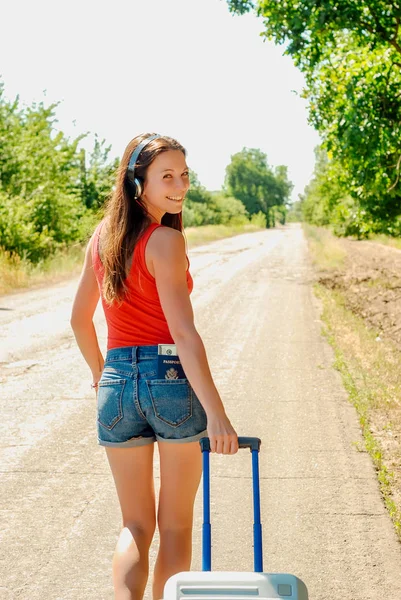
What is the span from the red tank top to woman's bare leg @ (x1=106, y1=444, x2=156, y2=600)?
340 mm

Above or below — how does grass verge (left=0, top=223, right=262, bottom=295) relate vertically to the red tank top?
below

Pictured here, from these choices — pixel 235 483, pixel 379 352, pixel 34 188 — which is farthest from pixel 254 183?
pixel 235 483

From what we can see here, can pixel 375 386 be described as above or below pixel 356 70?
below

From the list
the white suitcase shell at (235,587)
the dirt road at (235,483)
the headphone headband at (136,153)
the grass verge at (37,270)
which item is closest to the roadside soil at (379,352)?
the dirt road at (235,483)

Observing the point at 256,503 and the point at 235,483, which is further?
the point at 235,483

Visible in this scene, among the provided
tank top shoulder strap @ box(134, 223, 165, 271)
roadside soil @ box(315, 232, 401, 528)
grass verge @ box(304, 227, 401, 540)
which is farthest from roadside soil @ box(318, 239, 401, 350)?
tank top shoulder strap @ box(134, 223, 165, 271)

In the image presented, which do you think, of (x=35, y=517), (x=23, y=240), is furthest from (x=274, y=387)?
(x=23, y=240)

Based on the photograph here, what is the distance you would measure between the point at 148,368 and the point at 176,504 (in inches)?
17.5

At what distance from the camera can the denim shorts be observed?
8.27 ft

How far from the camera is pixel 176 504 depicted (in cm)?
259

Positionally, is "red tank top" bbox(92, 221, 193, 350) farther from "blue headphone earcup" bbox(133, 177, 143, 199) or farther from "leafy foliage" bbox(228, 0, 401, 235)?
"leafy foliage" bbox(228, 0, 401, 235)

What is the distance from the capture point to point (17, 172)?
23.6m

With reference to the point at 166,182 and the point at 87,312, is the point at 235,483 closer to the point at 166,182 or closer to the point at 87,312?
the point at 87,312

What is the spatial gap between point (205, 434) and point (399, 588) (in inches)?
69.3
